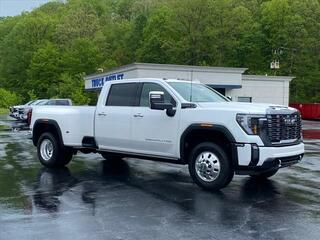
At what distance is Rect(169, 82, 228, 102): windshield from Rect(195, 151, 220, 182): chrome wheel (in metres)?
1.17

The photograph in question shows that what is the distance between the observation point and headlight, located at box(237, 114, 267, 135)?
27.6 ft

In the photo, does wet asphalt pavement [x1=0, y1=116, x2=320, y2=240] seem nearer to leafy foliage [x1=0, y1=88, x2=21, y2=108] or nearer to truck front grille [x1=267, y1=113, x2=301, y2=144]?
truck front grille [x1=267, y1=113, x2=301, y2=144]

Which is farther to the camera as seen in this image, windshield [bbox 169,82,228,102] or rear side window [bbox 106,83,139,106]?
rear side window [bbox 106,83,139,106]

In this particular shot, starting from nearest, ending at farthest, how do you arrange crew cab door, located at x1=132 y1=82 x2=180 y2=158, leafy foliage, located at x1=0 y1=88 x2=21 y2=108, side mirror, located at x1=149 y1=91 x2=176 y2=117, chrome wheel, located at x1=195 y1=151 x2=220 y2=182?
chrome wheel, located at x1=195 y1=151 x2=220 y2=182 → side mirror, located at x1=149 y1=91 x2=176 y2=117 → crew cab door, located at x1=132 y1=82 x2=180 y2=158 → leafy foliage, located at x1=0 y1=88 x2=21 y2=108

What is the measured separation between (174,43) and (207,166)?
65.0m

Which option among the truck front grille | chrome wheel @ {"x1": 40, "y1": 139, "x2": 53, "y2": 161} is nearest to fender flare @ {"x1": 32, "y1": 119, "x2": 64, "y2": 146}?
chrome wheel @ {"x1": 40, "y1": 139, "x2": 53, "y2": 161}

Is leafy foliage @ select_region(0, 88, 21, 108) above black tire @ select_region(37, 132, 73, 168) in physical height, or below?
above

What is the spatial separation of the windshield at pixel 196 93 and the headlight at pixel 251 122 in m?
1.37

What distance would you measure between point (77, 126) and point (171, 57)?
207 ft

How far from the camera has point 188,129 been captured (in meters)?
9.01

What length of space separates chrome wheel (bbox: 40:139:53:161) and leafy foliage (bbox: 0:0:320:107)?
48.6 metres

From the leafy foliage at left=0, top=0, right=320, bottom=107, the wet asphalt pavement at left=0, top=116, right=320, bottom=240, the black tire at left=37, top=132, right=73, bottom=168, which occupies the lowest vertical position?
the wet asphalt pavement at left=0, top=116, right=320, bottom=240

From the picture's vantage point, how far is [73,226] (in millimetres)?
6484

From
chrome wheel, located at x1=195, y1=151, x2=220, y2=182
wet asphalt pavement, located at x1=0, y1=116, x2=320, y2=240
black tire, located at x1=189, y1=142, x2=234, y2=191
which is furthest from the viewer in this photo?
chrome wheel, located at x1=195, y1=151, x2=220, y2=182
